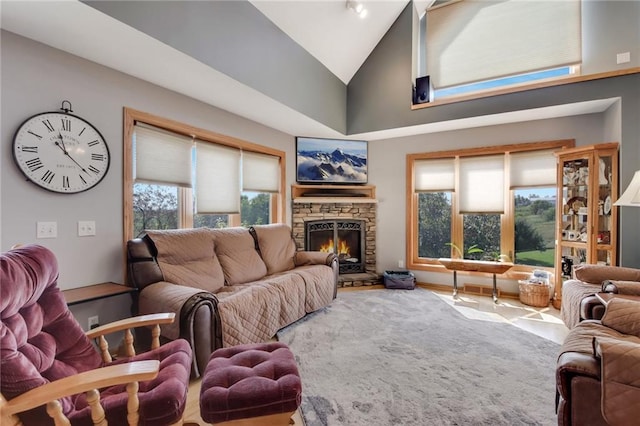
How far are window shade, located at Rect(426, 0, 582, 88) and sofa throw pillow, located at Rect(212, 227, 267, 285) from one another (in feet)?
11.2

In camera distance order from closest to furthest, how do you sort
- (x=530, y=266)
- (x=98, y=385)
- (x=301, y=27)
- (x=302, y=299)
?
1. (x=98, y=385)
2. (x=302, y=299)
3. (x=301, y=27)
4. (x=530, y=266)

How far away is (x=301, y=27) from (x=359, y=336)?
11.5 ft

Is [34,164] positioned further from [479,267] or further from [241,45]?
[479,267]

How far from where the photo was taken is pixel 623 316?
1721 mm

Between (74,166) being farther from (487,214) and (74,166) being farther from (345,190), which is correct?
(487,214)

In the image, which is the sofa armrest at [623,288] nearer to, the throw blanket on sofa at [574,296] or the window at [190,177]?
the throw blanket on sofa at [574,296]

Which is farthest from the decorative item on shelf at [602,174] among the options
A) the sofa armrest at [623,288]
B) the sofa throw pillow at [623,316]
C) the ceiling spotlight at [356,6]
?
the ceiling spotlight at [356,6]

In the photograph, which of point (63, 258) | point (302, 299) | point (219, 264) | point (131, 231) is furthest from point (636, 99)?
point (63, 258)

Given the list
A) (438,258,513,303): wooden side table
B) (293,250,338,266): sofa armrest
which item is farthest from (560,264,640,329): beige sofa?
(293,250,338,266): sofa armrest

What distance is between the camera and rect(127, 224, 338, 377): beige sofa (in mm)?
2121

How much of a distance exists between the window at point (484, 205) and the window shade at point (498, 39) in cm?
104

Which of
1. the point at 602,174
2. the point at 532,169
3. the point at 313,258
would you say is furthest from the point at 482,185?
the point at 313,258

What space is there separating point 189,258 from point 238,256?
1.86ft

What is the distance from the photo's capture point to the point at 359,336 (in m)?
2.86
